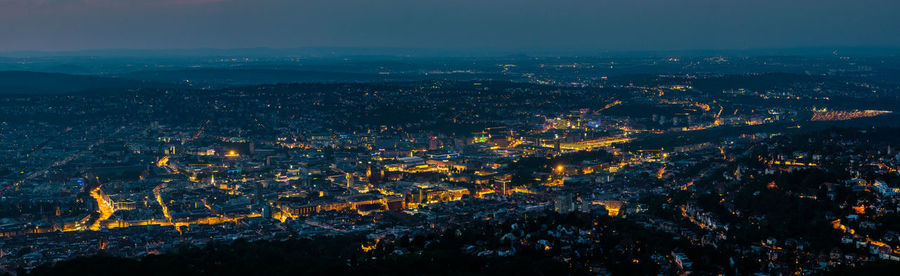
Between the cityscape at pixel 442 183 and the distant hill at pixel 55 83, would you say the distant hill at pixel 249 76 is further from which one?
the cityscape at pixel 442 183

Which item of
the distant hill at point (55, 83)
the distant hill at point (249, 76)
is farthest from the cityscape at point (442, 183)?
the distant hill at point (249, 76)

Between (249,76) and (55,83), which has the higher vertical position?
(55,83)

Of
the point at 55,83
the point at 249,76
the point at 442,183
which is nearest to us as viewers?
the point at 442,183

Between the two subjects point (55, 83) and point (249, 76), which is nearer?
point (55, 83)

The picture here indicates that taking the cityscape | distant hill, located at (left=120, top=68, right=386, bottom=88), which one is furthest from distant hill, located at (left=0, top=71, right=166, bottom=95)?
distant hill, located at (left=120, top=68, right=386, bottom=88)

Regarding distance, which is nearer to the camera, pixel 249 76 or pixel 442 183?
pixel 442 183

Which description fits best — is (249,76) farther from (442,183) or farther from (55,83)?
(442,183)

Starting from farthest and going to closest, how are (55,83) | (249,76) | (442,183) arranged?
(249,76) < (55,83) < (442,183)

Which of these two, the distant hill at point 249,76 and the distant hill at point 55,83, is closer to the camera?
the distant hill at point 55,83

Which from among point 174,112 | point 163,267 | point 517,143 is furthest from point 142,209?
point 174,112

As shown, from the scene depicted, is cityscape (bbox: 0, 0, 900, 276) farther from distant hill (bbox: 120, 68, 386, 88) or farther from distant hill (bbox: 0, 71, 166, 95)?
distant hill (bbox: 120, 68, 386, 88)

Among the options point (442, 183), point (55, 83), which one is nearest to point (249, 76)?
point (55, 83)
